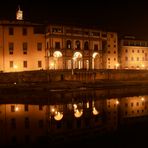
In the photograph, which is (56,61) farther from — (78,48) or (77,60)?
(78,48)

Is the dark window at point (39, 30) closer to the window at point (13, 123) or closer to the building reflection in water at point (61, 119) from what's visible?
the building reflection in water at point (61, 119)

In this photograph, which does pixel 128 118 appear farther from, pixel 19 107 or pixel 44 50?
pixel 44 50

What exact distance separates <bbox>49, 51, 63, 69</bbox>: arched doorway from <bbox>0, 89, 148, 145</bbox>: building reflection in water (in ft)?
82.9

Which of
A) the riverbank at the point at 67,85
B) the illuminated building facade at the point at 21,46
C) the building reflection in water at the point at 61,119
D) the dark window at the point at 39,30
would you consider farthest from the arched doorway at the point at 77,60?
the building reflection in water at the point at 61,119

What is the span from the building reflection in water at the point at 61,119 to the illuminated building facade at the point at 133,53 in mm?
52983

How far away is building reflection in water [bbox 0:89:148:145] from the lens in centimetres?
2464

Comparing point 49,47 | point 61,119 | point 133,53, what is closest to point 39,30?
point 49,47

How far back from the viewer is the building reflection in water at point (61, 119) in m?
24.6

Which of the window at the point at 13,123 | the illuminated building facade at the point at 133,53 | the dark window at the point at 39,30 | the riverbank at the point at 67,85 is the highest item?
the dark window at the point at 39,30

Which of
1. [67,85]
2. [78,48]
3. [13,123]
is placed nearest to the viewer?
[13,123]

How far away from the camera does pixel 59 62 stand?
70938 mm

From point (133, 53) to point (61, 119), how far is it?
72200 millimetres

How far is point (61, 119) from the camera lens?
3086 centimetres

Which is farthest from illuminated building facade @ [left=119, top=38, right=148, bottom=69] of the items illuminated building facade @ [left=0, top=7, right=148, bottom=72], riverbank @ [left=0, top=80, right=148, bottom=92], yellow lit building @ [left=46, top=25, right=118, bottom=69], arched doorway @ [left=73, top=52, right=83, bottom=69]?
riverbank @ [left=0, top=80, right=148, bottom=92]
